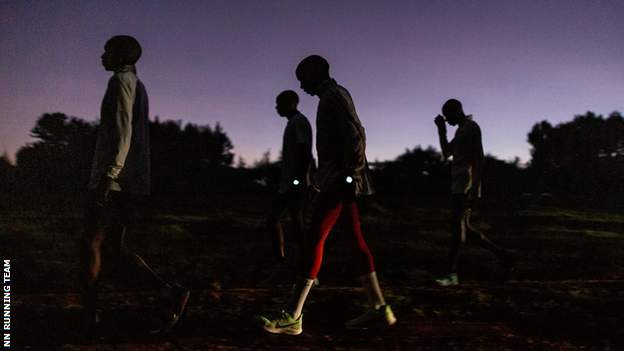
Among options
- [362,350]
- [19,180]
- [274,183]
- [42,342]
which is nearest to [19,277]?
[42,342]

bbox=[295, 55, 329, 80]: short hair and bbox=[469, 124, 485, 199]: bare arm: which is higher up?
bbox=[295, 55, 329, 80]: short hair

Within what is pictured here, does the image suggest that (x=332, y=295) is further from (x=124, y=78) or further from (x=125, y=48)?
(x=125, y=48)

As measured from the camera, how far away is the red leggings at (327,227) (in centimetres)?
366

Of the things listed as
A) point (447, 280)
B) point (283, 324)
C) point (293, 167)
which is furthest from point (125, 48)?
point (447, 280)

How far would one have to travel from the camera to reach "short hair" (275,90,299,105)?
17.8 ft

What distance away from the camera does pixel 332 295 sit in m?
4.85

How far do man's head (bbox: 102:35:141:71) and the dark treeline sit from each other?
1461 cm

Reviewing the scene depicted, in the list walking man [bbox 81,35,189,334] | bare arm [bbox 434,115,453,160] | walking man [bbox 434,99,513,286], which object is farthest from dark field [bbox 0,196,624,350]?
bare arm [bbox 434,115,453,160]

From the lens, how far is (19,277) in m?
5.48

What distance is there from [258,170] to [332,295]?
67.0 feet

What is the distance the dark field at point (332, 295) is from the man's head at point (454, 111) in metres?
1.72

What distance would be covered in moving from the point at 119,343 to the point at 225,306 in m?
1.12

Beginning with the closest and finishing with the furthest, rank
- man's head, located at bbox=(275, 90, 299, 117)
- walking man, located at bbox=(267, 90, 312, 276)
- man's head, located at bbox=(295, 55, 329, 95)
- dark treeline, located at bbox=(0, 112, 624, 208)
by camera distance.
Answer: man's head, located at bbox=(295, 55, 329, 95) → walking man, located at bbox=(267, 90, 312, 276) → man's head, located at bbox=(275, 90, 299, 117) → dark treeline, located at bbox=(0, 112, 624, 208)

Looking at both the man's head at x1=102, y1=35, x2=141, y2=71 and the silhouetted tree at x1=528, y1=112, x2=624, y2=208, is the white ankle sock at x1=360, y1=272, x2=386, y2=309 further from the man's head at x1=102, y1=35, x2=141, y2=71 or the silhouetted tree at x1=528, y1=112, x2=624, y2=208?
the silhouetted tree at x1=528, y1=112, x2=624, y2=208
